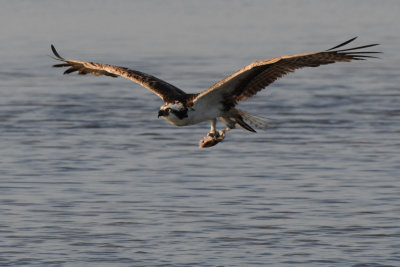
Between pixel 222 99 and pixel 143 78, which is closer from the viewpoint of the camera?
pixel 222 99

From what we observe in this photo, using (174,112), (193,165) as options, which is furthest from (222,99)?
(193,165)

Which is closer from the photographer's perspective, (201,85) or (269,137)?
(269,137)

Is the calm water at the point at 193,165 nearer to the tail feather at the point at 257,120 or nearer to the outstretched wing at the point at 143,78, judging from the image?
the tail feather at the point at 257,120

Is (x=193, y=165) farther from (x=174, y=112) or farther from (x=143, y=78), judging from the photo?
(x=174, y=112)

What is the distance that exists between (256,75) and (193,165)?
4.38 m

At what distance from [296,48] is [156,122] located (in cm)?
899

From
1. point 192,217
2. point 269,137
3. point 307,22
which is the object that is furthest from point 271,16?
point 192,217

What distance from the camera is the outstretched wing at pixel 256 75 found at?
38.2 feet

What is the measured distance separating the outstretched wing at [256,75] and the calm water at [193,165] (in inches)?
64.3

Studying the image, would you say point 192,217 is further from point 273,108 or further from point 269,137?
point 273,108

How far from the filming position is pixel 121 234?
43.3ft

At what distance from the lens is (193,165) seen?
54.8ft

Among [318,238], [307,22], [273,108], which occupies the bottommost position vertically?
[318,238]

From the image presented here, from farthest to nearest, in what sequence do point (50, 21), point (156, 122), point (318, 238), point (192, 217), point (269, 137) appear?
1. point (50, 21)
2. point (156, 122)
3. point (269, 137)
4. point (192, 217)
5. point (318, 238)
